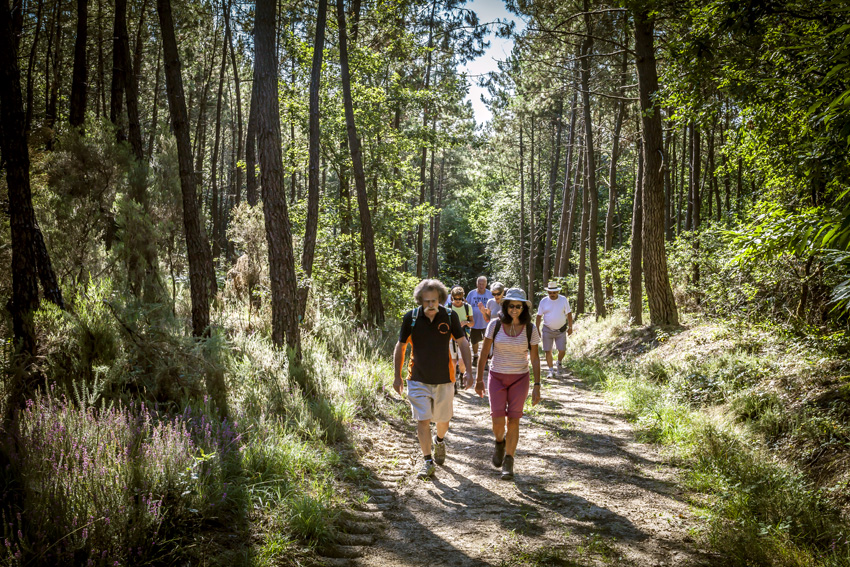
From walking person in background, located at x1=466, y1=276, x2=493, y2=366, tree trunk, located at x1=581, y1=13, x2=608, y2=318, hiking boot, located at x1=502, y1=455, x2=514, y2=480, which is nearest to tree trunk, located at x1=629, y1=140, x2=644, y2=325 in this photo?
walking person in background, located at x1=466, y1=276, x2=493, y2=366

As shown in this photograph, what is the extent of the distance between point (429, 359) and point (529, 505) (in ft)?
5.82

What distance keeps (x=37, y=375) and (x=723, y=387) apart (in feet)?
26.7

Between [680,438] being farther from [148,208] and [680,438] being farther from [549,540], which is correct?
[148,208]

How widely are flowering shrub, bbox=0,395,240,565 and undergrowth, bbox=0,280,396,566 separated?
1cm

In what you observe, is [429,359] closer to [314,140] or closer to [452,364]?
[452,364]

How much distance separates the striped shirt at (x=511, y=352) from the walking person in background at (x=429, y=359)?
1.14 ft

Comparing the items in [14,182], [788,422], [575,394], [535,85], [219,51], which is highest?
[219,51]

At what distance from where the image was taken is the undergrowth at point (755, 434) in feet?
→ 12.6

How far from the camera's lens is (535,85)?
816 inches

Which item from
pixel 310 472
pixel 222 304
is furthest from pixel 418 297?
pixel 222 304

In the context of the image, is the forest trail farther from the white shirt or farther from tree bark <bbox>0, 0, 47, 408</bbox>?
the white shirt

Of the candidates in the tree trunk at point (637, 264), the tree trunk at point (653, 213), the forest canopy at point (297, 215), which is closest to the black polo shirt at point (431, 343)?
the forest canopy at point (297, 215)

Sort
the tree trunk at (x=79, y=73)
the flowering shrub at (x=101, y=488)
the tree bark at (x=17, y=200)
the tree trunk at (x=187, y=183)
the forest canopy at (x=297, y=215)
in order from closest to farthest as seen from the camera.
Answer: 1. the flowering shrub at (x=101, y=488)
2. the forest canopy at (x=297, y=215)
3. the tree bark at (x=17, y=200)
4. the tree trunk at (x=187, y=183)
5. the tree trunk at (x=79, y=73)

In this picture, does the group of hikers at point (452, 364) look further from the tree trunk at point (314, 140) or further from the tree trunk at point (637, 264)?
the tree trunk at point (637, 264)
